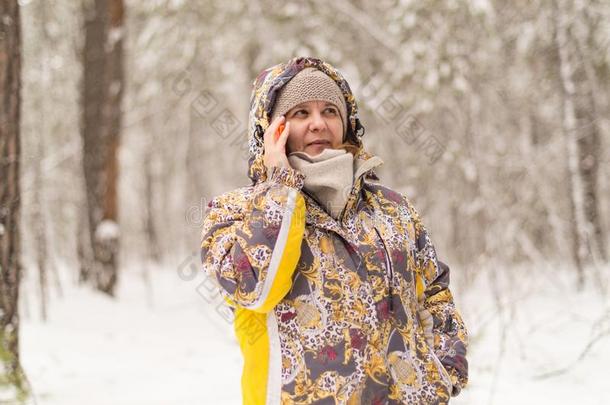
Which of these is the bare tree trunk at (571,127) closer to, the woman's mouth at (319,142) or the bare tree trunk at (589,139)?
the bare tree trunk at (589,139)

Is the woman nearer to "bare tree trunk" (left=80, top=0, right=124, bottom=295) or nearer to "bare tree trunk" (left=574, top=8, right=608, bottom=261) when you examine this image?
"bare tree trunk" (left=574, top=8, right=608, bottom=261)

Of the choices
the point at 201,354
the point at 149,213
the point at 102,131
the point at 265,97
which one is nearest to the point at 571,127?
the point at 201,354

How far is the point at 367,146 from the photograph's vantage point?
32.6 feet

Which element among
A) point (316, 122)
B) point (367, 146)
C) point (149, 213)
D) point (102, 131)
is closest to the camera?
point (316, 122)

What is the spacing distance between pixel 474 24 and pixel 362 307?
660cm

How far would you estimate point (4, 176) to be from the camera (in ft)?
10.7

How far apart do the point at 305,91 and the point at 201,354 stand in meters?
4.42

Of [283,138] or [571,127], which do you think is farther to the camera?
[571,127]

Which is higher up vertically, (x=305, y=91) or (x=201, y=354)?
(x=305, y=91)

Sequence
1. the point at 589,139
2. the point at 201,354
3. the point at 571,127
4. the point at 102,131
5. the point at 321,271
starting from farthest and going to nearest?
the point at 589,139 < the point at 102,131 < the point at 571,127 < the point at 201,354 < the point at 321,271

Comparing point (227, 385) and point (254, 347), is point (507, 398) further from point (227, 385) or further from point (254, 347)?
point (254, 347)

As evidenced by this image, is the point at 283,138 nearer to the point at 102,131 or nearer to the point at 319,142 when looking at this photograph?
the point at 319,142

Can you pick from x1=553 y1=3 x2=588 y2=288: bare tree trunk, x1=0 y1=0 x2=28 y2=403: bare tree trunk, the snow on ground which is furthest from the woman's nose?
x1=553 y1=3 x2=588 y2=288: bare tree trunk

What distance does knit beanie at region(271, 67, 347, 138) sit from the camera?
1.87 meters
